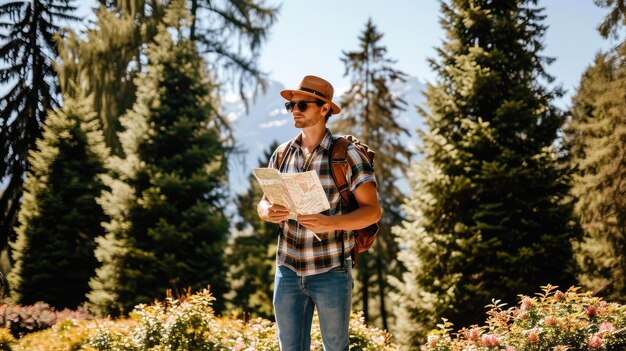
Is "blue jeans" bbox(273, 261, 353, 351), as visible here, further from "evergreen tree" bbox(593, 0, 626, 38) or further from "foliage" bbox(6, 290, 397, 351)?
"evergreen tree" bbox(593, 0, 626, 38)

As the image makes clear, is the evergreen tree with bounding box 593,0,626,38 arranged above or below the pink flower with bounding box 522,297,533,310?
above

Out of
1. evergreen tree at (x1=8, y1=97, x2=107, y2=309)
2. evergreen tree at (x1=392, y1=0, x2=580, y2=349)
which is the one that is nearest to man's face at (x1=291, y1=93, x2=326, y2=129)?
evergreen tree at (x1=392, y1=0, x2=580, y2=349)

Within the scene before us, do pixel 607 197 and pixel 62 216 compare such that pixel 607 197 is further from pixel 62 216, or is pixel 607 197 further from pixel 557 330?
pixel 62 216

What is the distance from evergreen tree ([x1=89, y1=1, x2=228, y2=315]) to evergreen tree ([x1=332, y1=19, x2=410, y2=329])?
7.69 m

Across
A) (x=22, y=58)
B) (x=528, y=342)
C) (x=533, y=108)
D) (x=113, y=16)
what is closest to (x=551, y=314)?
(x=528, y=342)

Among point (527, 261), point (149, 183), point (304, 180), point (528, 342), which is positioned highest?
point (149, 183)

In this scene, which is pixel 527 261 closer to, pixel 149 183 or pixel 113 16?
pixel 149 183

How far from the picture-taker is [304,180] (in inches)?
102

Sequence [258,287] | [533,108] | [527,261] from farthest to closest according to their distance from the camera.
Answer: [258,287] < [533,108] < [527,261]

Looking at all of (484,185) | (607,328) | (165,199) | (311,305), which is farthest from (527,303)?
(165,199)

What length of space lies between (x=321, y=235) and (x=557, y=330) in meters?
2.19

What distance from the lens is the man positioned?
2732mm

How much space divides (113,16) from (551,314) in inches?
536

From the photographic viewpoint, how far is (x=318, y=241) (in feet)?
9.26
